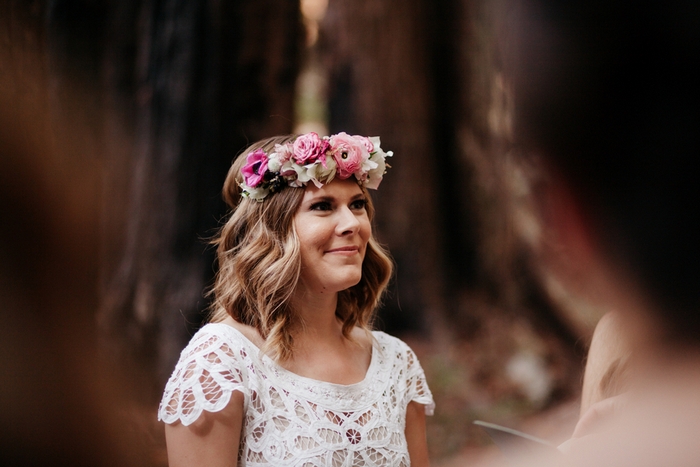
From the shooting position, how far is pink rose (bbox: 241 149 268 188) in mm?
1890

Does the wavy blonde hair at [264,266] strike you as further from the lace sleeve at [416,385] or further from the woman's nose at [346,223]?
the lace sleeve at [416,385]

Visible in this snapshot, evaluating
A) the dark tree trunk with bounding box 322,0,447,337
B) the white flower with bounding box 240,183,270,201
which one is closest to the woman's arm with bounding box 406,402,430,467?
the dark tree trunk with bounding box 322,0,447,337

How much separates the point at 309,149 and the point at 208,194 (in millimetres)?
1035

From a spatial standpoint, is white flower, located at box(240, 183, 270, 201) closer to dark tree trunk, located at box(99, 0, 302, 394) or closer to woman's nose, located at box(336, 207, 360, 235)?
woman's nose, located at box(336, 207, 360, 235)

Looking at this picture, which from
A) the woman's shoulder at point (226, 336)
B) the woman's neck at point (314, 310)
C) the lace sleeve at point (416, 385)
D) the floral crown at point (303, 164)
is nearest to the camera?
the woman's shoulder at point (226, 336)

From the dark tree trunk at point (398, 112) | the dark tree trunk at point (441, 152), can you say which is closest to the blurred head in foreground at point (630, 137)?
the dark tree trunk at point (441, 152)

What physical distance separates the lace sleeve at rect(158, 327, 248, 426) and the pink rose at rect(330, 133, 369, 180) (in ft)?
2.17

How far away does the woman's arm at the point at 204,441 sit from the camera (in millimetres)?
1632

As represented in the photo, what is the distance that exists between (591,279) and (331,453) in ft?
4.07

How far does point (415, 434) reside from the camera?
7.09ft

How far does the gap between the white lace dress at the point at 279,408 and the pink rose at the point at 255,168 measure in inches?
18.9

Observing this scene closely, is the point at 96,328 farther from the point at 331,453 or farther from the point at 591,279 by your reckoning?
the point at 591,279

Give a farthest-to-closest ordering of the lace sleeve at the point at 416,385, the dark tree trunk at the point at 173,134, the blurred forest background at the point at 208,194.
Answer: the dark tree trunk at the point at 173,134 < the blurred forest background at the point at 208,194 < the lace sleeve at the point at 416,385

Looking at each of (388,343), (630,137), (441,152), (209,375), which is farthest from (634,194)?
(209,375)
